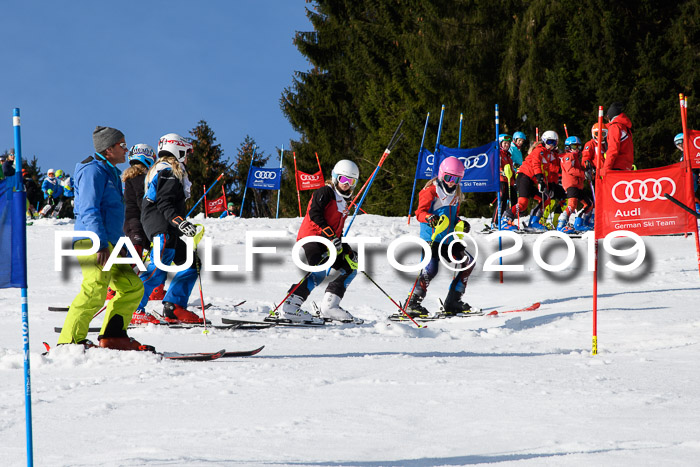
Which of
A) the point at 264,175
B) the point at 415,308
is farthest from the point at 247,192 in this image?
the point at 415,308

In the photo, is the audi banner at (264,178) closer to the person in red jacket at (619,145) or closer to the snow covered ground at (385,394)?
the person in red jacket at (619,145)

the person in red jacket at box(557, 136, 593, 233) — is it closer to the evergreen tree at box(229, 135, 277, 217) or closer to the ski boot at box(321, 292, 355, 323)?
the ski boot at box(321, 292, 355, 323)

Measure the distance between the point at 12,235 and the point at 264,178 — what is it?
21.0m

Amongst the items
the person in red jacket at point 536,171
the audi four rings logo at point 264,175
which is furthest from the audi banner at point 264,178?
the person in red jacket at point 536,171

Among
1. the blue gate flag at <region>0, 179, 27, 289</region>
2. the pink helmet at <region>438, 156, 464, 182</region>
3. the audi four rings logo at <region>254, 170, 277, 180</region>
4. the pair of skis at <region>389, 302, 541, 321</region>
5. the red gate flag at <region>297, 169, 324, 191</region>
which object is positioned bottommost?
the pair of skis at <region>389, 302, 541, 321</region>

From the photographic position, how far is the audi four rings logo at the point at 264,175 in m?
23.9

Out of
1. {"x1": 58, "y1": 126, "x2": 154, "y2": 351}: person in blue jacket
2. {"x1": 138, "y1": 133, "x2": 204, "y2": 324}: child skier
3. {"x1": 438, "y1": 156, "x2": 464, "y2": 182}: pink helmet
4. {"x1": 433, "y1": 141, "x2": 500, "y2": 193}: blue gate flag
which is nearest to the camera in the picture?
{"x1": 58, "y1": 126, "x2": 154, "y2": 351}: person in blue jacket

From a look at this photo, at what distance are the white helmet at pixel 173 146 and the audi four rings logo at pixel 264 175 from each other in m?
16.6

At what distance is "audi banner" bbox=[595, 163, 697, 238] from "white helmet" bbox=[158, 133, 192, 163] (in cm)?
391

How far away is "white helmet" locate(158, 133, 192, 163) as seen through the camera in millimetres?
7262

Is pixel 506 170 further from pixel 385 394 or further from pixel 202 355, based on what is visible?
pixel 385 394

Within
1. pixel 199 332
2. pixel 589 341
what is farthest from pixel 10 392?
pixel 589 341

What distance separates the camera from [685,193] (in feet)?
19.5
